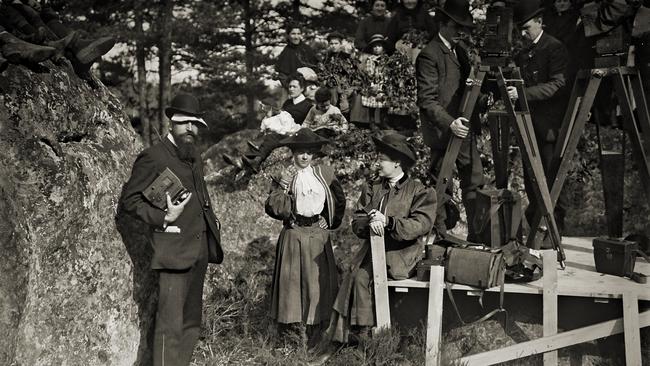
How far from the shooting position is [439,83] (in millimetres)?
5832

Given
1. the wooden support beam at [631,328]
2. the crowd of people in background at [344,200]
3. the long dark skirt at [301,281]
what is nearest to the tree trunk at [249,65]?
the crowd of people in background at [344,200]

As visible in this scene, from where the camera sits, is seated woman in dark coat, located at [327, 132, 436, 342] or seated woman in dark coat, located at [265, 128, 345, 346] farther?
seated woman in dark coat, located at [265, 128, 345, 346]

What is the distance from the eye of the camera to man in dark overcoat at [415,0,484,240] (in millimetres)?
5625

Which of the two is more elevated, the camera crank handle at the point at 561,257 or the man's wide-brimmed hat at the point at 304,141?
the man's wide-brimmed hat at the point at 304,141

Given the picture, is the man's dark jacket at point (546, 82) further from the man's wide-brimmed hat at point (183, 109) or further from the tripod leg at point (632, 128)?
the man's wide-brimmed hat at point (183, 109)

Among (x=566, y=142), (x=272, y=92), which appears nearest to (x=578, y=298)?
(x=566, y=142)

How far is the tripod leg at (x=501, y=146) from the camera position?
19.4 ft

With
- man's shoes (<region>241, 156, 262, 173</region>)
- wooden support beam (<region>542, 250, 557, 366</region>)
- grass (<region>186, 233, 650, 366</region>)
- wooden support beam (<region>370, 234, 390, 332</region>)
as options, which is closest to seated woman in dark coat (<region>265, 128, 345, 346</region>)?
grass (<region>186, 233, 650, 366</region>)

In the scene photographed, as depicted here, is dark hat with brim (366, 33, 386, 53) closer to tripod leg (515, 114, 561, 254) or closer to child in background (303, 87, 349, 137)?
child in background (303, 87, 349, 137)

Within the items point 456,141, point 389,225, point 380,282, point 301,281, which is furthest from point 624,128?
point 301,281

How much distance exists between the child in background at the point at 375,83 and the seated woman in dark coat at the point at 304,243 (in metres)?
3.38

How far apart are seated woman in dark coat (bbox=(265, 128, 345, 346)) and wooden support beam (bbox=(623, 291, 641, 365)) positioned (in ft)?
7.32

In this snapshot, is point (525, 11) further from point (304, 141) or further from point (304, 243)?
point (304, 243)

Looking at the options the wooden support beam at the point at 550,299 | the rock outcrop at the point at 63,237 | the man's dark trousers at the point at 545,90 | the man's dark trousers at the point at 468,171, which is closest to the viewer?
the rock outcrop at the point at 63,237
